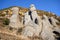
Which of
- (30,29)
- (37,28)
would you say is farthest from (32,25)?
(30,29)

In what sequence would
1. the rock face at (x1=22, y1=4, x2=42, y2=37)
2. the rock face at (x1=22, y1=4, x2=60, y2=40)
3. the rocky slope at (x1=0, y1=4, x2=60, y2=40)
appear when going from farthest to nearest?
the rock face at (x1=22, y1=4, x2=42, y2=37) → the rock face at (x1=22, y1=4, x2=60, y2=40) → the rocky slope at (x1=0, y1=4, x2=60, y2=40)

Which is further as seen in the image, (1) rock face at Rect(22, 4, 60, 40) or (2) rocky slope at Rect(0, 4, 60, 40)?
(1) rock face at Rect(22, 4, 60, 40)

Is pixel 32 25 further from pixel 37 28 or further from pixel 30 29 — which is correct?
pixel 30 29

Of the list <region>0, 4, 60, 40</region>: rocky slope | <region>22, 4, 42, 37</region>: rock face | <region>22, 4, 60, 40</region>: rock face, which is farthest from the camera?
<region>22, 4, 42, 37</region>: rock face

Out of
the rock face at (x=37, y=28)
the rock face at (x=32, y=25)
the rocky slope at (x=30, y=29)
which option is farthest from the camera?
the rock face at (x=32, y=25)

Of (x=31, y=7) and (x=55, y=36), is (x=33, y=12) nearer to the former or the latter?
(x=31, y=7)

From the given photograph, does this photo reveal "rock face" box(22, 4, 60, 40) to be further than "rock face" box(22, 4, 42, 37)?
No

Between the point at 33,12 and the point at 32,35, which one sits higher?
the point at 33,12

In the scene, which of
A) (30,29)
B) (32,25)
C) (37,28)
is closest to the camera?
(30,29)

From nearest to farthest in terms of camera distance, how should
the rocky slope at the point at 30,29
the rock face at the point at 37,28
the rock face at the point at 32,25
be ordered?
the rocky slope at the point at 30,29, the rock face at the point at 37,28, the rock face at the point at 32,25

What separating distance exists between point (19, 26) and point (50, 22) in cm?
1124

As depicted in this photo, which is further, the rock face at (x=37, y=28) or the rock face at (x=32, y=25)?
the rock face at (x=32, y=25)

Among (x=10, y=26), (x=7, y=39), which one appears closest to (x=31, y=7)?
(x=10, y=26)

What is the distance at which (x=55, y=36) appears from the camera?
139 feet
